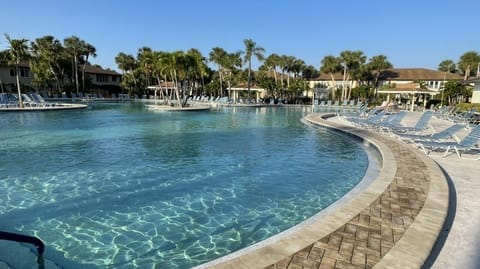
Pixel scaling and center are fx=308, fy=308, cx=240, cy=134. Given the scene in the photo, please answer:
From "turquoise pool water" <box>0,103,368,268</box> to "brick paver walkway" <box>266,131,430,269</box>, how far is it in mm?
1240

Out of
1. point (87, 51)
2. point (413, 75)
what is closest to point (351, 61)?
point (413, 75)

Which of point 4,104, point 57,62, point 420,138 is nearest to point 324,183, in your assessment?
point 420,138

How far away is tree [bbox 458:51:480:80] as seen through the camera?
53.4 m

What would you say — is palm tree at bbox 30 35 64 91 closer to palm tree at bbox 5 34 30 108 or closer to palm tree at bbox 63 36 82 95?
palm tree at bbox 63 36 82 95

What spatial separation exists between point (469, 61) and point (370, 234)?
214 ft

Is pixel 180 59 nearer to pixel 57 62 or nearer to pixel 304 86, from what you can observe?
pixel 304 86

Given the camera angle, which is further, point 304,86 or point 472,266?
point 304,86

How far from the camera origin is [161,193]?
6.32 metres

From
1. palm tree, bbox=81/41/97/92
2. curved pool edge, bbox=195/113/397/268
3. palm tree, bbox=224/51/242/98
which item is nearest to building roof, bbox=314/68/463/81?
palm tree, bbox=224/51/242/98

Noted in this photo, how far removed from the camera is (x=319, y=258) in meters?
3.16

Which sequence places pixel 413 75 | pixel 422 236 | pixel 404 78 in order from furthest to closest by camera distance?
pixel 413 75 < pixel 404 78 < pixel 422 236

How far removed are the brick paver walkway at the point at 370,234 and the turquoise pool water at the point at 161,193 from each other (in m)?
1.24

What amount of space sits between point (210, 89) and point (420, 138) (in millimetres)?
43467

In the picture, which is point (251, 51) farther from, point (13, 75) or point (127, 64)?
point (13, 75)
